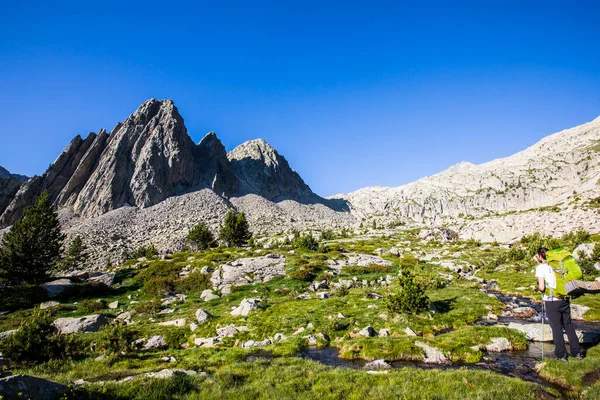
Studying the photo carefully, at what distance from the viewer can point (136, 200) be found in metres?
158

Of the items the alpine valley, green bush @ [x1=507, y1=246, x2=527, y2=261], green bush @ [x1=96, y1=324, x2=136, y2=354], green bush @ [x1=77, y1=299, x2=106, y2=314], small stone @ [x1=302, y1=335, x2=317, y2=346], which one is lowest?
green bush @ [x1=507, y1=246, x2=527, y2=261]

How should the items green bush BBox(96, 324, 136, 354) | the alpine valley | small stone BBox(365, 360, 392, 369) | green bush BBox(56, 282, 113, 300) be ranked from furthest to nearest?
the alpine valley → green bush BBox(56, 282, 113, 300) → green bush BBox(96, 324, 136, 354) → small stone BBox(365, 360, 392, 369)

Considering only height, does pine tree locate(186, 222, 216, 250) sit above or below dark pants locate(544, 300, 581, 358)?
above

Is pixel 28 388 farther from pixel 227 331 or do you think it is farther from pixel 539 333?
pixel 539 333

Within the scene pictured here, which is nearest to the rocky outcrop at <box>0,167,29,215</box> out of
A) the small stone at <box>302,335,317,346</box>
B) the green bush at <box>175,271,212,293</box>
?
the green bush at <box>175,271,212,293</box>

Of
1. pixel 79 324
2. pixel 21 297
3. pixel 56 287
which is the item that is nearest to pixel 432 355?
pixel 79 324

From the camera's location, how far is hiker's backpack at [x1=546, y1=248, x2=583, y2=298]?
12117mm

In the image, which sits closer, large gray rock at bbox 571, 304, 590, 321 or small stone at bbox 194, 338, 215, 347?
small stone at bbox 194, 338, 215, 347

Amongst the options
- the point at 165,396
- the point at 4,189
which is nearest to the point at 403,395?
the point at 165,396

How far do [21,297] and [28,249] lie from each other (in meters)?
18.6

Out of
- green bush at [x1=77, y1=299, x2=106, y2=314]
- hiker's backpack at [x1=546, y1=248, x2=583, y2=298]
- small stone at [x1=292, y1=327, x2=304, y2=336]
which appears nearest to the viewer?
hiker's backpack at [x1=546, y1=248, x2=583, y2=298]

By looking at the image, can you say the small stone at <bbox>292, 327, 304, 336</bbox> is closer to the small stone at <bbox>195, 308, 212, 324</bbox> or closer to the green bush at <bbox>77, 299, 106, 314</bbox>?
the small stone at <bbox>195, 308, 212, 324</bbox>

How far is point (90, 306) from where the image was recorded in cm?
3000

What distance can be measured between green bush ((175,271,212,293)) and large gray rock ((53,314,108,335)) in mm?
13744
